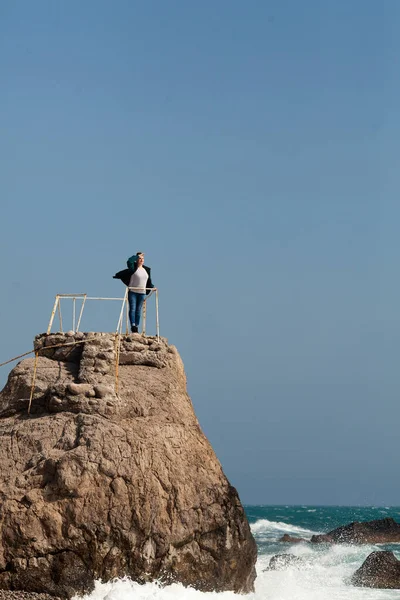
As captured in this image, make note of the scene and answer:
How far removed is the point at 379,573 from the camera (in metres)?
23.8

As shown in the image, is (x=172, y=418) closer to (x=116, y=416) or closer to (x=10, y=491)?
(x=116, y=416)

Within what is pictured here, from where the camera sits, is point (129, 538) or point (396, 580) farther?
point (396, 580)

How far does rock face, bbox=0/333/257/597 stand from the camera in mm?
15539

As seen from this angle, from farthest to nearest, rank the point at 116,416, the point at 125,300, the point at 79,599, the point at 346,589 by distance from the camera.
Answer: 1. the point at 346,589
2. the point at 125,300
3. the point at 116,416
4. the point at 79,599

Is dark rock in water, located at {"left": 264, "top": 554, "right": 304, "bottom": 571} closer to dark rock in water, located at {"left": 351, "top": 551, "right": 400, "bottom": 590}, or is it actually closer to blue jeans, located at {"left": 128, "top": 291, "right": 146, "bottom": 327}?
dark rock in water, located at {"left": 351, "top": 551, "right": 400, "bottom": 590}

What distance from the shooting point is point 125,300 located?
65.8 ft

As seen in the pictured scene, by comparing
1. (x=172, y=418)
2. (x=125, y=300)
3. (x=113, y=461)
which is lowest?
(x=113, y=461)

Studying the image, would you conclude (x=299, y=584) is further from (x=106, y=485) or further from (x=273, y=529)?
(x=273, y=529)

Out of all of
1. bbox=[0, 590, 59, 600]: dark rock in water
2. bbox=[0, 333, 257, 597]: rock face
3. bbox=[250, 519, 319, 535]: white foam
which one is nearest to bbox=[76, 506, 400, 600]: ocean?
bbox=[0, 333, 257, 597]: rock face

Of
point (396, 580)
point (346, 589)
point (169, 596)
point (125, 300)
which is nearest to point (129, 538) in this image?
point (169, 596)

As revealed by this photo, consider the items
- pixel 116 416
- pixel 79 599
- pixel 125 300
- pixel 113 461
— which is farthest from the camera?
pixel 125 300

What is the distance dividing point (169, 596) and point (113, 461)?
262 cm

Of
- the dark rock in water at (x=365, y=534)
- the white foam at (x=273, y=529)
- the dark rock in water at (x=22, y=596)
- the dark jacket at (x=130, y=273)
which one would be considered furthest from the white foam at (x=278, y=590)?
the white foam at (x=273, y=529)

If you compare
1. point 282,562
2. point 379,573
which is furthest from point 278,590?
point 282,562
